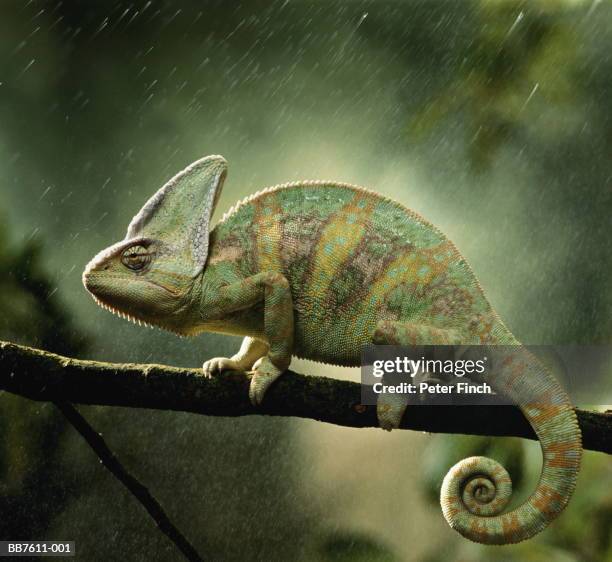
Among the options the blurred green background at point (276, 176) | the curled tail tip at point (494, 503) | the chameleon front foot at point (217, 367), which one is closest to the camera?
the curled tail tip at point (494, 503)

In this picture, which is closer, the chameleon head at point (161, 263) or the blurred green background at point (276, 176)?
the chameleon head at point (161, 263)

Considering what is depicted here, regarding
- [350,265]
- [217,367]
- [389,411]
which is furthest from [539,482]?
[217,367]

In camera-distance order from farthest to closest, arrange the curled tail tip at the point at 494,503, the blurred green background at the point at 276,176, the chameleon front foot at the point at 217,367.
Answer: the blurred green background at the point at 276,176 → the chameleon front foot at the point at 217,367 → the curled tail tip at the point at 494,503

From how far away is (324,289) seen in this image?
2.04 meters

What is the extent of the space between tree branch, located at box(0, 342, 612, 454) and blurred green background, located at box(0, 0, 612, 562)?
1.40m

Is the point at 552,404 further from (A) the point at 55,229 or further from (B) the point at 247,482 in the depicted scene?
(A) the point at 55,229

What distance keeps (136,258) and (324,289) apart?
51 centimetres

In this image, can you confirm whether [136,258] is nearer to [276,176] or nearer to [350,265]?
[350,265]

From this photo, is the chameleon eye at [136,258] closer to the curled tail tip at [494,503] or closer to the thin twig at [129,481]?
the thin twig at [129,481]

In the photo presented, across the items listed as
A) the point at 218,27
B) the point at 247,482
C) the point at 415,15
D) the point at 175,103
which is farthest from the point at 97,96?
the point at 247,482

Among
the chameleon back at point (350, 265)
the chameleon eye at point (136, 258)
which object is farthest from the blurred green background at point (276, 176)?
the chameleon eye at point (136, 258)

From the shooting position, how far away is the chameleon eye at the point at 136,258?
6.77ft

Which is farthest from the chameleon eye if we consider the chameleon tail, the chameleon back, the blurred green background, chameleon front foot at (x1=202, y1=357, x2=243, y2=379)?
the blurred green background

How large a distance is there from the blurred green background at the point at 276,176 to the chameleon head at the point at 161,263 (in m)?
1.44
